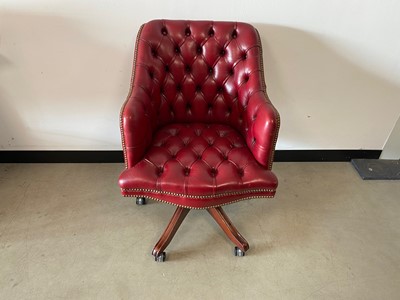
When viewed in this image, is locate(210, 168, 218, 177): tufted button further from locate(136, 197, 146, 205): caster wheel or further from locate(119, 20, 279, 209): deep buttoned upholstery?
locate(136, 197, 146, 205): caster wheel

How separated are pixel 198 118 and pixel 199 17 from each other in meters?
0.50

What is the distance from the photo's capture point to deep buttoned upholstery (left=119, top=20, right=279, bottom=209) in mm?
1151

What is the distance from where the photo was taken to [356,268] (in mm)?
1356

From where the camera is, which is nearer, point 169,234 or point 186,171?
point 186,171

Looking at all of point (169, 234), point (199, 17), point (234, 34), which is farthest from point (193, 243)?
point (199, 17)

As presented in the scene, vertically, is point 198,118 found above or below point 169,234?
above

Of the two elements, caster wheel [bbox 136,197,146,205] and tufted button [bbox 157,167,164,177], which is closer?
tufted button [bbox 157,167,164,177]

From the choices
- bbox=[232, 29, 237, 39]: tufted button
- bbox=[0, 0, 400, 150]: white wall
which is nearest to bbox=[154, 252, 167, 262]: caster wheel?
bbox=[0, 0, 400, 150]: white wall

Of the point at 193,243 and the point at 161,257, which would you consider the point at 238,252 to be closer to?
the point at 193,243

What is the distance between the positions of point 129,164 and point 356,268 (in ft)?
3.69

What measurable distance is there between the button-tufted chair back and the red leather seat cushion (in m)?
0.09

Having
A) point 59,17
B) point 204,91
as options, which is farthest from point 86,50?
point 204,91

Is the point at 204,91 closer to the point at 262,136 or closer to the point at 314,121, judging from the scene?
the point at 262,136

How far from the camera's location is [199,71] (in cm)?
141
